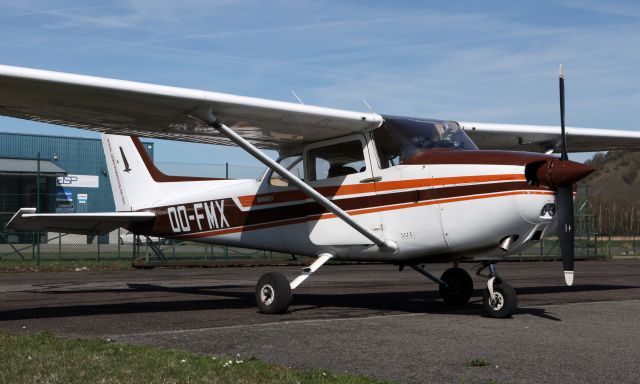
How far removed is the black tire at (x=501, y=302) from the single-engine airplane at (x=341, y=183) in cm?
1

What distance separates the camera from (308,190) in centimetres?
1031

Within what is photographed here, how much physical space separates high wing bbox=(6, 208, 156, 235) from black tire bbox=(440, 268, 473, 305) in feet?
17.2

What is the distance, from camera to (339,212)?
33.5 feet

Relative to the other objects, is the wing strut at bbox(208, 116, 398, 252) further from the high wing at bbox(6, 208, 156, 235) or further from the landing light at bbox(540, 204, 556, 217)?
the high wing at bbox(6, 208, 156, 235)

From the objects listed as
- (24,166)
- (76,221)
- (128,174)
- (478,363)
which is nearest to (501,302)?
(478,363)

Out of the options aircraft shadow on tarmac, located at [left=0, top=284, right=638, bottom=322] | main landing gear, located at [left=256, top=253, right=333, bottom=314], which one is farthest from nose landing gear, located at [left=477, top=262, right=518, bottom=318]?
main landing gear, located at [left=256, top=253, right=333, bottom=314]

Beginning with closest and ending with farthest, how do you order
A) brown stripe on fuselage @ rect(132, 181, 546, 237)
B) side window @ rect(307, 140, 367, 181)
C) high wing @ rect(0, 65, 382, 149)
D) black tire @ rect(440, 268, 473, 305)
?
high wing @ rect(0, 65, 382, 149) → brown stripe on fuselage @ rect(132, 181, 546, 237) → side window @ rect(307, 140, 367, 181) → black tire @ rect(440, 268, 473, 305)

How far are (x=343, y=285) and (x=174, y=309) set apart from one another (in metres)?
5.87

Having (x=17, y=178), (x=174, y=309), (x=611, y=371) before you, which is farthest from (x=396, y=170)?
(x=17, y=178)

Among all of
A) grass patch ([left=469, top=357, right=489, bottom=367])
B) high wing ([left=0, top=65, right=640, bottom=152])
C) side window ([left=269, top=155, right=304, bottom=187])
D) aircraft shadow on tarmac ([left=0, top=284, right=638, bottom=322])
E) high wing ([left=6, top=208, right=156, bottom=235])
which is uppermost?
high wing ([left=0, top=65, right=640, bottom=152])

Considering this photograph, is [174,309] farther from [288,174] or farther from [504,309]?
[504,309]

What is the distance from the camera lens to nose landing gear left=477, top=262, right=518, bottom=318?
365 inches

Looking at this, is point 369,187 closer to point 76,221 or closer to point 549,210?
point 549,210

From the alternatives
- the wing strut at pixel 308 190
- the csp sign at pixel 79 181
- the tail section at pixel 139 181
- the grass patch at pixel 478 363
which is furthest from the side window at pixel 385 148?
the csp sign at pixel 79 181
